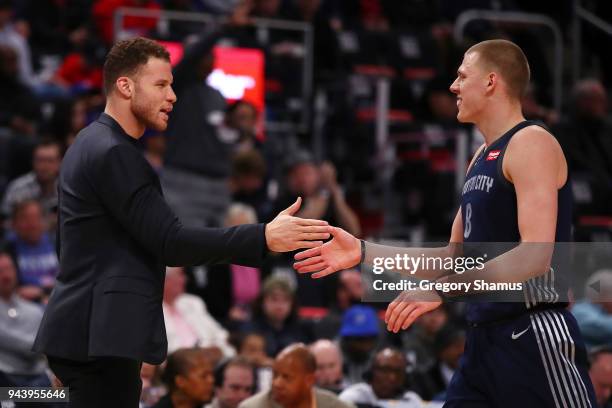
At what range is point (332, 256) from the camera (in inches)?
185

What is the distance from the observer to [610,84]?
15852 mm

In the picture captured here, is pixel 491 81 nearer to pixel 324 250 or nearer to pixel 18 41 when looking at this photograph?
pixel 324 250

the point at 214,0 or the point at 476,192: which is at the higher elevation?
the point at 214,0

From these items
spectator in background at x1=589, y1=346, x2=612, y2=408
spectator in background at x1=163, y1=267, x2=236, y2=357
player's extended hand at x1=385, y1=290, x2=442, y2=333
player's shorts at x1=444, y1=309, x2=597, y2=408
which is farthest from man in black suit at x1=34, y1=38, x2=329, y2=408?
spectator in background at x1=163, y1=267, x2=236, y2=357

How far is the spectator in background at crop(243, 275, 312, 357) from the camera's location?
30.6 ft

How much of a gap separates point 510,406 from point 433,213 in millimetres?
7904

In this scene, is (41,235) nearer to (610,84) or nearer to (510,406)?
(510,406)

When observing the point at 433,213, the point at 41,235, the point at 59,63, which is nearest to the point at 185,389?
the point at 41,235

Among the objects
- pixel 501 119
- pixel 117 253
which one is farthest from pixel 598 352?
pixel 117 253

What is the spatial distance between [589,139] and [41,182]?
609cm

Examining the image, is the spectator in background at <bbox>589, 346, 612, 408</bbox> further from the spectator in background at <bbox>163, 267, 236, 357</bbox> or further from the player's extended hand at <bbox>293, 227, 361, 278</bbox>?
the player's extended hand at <bbox>293, 227, 361, 278</bbox>

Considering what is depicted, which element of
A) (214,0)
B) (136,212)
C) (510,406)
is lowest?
(510,406)

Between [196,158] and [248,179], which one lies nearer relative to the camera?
[196,158]

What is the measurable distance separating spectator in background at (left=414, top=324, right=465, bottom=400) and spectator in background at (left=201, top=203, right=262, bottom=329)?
Result: 1664mm
